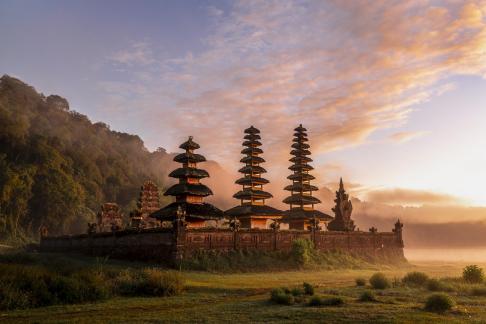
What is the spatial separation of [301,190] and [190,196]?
1874 centimetres

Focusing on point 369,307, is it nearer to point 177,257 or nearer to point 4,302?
point 4,302

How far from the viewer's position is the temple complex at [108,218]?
62806 millimetres

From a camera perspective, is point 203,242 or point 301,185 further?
point 301,185

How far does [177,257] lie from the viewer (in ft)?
108

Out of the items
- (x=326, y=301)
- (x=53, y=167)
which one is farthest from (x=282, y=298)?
Result: (x=53, y=167)

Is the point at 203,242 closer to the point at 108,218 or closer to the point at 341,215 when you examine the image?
the point at 341,215

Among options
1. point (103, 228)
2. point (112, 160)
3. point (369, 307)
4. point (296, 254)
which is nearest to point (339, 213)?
point (296, 254)

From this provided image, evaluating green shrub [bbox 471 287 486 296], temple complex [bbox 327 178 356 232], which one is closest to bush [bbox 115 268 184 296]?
green shrub [bbox 471 287 486 296]

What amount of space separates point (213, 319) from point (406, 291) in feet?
37.6

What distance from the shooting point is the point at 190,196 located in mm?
45344

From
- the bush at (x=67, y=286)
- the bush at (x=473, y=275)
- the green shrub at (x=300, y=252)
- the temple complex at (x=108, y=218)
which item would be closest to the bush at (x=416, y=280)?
the bush at (x=473, y=275)

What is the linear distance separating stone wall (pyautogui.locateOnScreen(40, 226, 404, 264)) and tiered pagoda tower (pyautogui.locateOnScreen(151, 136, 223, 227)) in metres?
5.07

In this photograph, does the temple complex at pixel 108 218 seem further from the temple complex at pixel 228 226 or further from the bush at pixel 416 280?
the bush at pixel 416 280

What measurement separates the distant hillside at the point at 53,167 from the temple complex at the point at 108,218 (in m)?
16.4
